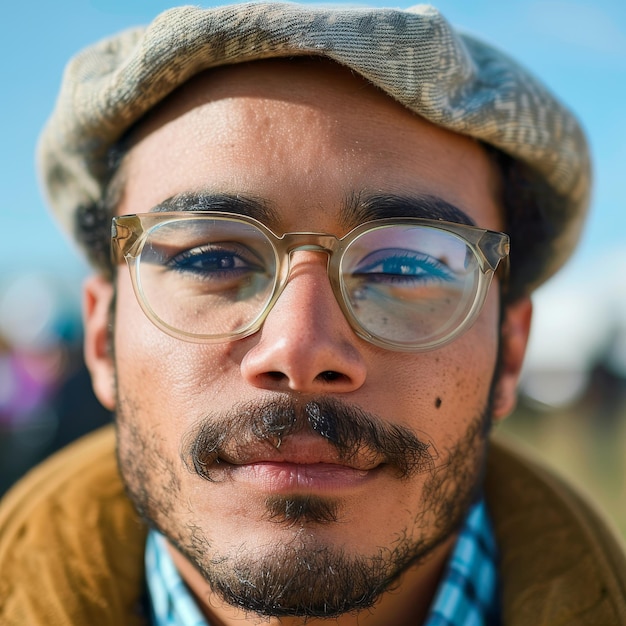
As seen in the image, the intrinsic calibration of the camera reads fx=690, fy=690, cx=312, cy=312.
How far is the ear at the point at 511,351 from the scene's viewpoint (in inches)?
81.0

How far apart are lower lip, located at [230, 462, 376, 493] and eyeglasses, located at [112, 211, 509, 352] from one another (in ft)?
0.97

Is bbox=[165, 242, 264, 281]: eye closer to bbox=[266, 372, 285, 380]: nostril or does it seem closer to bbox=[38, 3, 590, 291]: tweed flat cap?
bbox=[266, 372, 285, 380]: nostril

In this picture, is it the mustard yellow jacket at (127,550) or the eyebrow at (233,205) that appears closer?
the eyebrow at (233,205)

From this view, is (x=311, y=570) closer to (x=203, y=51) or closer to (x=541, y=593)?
(x=541, y=593)

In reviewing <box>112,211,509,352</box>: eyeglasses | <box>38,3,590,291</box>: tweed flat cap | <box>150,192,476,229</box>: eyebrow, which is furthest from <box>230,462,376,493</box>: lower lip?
<box>38,3,590,291</box>: tweed flat cap

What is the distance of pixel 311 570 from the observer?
4.85ft

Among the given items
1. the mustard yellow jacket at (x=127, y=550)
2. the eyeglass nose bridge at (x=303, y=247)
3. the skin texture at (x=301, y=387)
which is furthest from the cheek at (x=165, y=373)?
the mustard yellow jacket at (x=127, y=550)

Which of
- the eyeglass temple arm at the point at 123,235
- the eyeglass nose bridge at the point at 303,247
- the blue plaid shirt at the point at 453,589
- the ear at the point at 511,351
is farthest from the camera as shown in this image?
the ear at the point at 511,351

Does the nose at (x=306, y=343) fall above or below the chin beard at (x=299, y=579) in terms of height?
above

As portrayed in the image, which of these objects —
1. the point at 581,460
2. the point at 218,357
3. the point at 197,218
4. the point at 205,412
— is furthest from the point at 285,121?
the point at 581,460

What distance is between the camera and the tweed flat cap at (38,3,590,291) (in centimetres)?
162

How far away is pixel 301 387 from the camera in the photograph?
57.3 inches

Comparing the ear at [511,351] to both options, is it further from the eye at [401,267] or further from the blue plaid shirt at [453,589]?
the eye at [401,267]

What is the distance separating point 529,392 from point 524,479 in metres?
10.7
